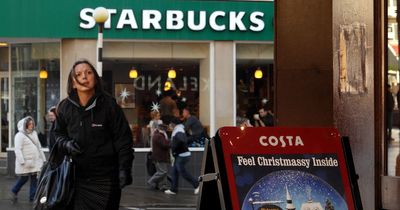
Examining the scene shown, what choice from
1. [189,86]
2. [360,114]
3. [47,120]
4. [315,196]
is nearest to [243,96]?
[189,86]

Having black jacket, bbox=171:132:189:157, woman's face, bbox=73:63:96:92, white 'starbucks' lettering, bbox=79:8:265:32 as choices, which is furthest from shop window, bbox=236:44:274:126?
woman's face, bbox=73:63:96:92

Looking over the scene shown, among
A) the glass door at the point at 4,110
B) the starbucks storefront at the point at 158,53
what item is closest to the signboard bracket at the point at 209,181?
the starbucks storefront at the point at 158,53

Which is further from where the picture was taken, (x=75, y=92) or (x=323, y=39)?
(x=323, y=39)

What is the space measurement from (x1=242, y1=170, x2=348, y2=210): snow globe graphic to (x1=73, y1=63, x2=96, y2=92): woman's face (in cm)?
201

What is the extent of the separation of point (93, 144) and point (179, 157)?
896 centimetres

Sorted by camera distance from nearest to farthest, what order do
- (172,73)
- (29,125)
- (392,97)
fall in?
(392,97) < (29,125) < (172,73)

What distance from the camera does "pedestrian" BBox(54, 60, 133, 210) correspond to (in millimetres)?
5770

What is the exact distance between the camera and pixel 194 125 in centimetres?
1578

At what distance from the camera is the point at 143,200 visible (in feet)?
44.3

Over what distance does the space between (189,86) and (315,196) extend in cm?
1253

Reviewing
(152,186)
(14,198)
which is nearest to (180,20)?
(152,186)

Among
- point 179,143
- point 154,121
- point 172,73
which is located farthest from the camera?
point 172,73

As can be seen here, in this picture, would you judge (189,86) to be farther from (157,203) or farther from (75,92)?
(75,92)

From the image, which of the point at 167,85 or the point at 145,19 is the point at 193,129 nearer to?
the point at 167,85
